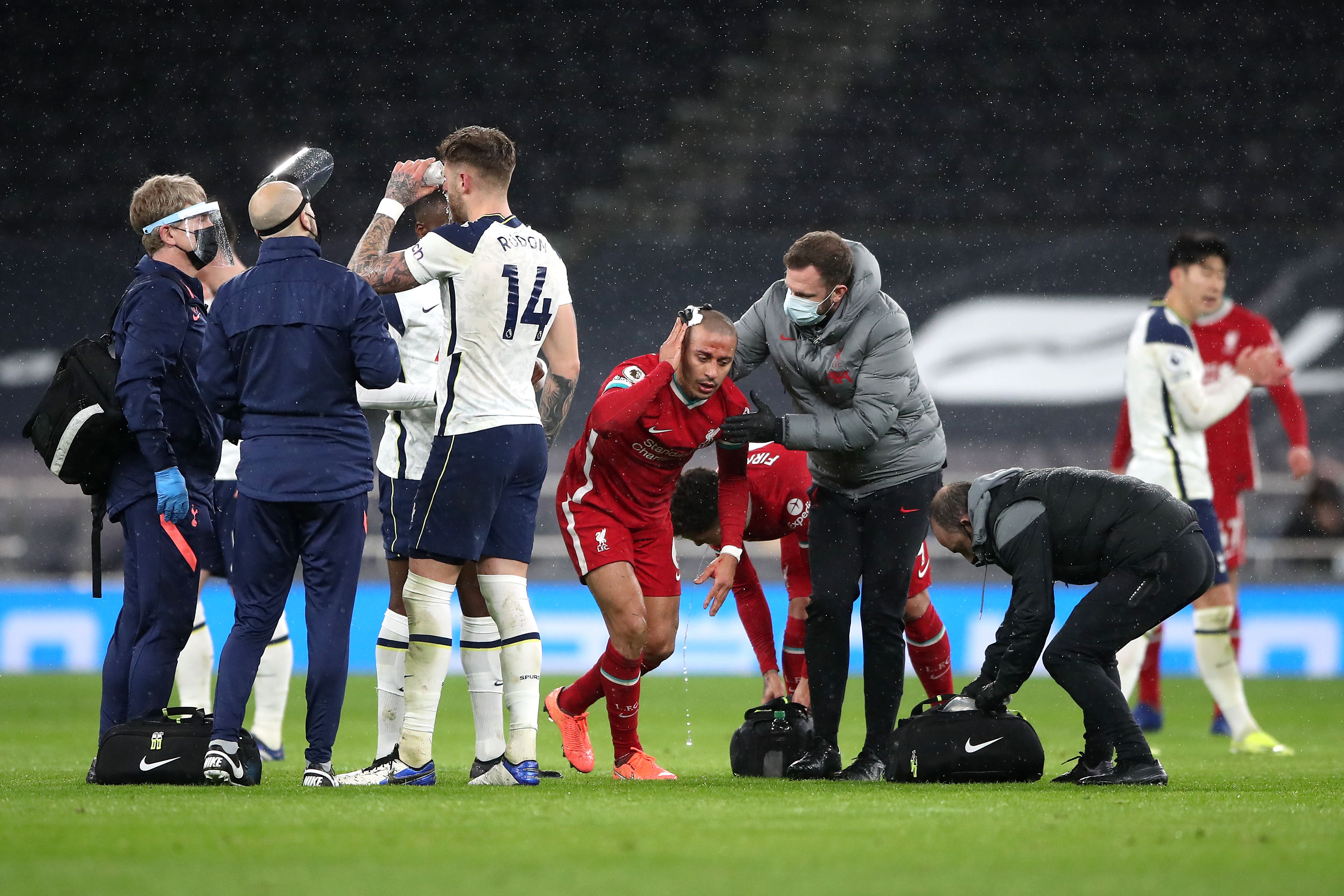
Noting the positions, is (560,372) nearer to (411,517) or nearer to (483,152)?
(411,517)

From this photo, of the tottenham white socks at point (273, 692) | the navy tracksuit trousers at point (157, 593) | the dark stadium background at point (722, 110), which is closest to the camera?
the navy tracksuit trousers at point (157, 593)

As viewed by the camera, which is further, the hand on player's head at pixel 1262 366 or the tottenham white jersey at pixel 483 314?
the hand on player's head at pixel 1262 366

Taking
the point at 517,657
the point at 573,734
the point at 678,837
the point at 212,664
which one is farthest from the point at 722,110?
the point at 678,837

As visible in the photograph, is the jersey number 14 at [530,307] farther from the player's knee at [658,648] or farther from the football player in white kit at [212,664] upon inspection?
the football player in white kit at [212,664]

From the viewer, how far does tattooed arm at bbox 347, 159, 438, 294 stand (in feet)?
16.6

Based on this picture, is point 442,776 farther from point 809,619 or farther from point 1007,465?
point 1007,465

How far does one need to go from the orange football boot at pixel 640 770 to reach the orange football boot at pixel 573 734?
17cm

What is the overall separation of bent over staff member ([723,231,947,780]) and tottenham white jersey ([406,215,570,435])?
0.87 metres

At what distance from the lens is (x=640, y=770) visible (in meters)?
5.67

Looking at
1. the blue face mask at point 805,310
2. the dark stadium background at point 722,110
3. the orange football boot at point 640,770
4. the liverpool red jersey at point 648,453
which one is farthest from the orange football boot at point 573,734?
the dark stadium background at point 722,110

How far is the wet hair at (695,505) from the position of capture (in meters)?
6.42

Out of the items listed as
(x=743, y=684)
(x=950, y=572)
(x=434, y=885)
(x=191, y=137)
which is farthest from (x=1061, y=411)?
(x=434, y=885)

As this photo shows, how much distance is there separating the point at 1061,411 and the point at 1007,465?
920 mm

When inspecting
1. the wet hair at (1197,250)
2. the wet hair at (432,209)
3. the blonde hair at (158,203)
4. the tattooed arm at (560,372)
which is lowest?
the tattooed arm at (560,372)
